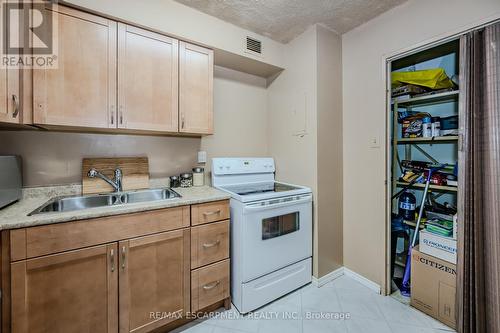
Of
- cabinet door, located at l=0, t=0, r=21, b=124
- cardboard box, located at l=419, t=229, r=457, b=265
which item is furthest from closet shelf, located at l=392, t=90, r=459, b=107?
cabinet door, located at l=0, t=0, r=21, b=124

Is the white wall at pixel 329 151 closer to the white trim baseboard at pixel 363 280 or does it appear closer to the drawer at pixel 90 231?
the white trim baseboard at pixel 363 280

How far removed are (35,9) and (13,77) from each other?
0.45m

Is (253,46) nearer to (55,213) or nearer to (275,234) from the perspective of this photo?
(275,234)

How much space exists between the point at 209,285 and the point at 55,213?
1095mm

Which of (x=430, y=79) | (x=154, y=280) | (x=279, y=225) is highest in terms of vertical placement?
(x=430, y=79)

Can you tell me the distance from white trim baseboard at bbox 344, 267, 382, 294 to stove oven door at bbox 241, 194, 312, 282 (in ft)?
1.71

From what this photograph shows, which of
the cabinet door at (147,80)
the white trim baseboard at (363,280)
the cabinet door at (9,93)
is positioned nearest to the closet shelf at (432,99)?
the white trim baseboard at (363,280)

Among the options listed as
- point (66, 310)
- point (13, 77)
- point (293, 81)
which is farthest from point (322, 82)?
point (66, 310)

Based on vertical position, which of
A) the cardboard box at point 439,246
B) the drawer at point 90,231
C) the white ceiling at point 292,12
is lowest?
the cardboard box at point 439,246

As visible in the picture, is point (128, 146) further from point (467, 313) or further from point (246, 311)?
point (467, 313)

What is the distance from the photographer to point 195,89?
188 centimetres

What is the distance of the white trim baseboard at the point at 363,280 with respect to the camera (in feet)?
6.49

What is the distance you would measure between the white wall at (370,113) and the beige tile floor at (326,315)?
26cm

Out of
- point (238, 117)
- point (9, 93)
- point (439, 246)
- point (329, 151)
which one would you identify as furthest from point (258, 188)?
point (9, 93)
